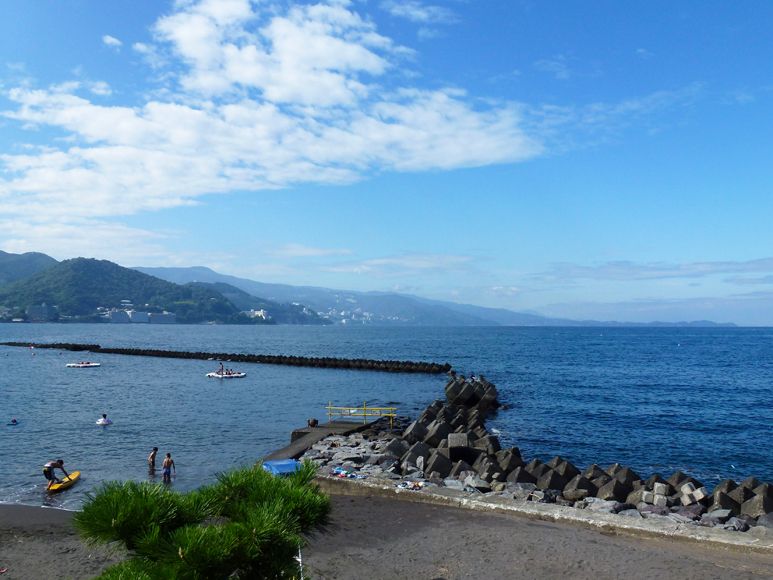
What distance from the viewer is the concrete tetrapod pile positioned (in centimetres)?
1540

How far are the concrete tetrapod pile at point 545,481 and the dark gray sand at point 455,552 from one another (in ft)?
7.26

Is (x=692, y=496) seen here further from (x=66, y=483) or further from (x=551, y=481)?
(x=66, y=483)

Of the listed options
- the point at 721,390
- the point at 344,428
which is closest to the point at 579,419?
the point at 344,428

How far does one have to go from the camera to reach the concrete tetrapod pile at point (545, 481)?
15398mm

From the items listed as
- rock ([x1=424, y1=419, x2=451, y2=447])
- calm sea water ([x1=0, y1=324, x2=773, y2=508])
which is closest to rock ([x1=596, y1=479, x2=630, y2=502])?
calm sea water ([x1=0, y1=324, x2=773, y2=508])

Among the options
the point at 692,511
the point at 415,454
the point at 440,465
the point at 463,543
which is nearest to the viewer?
the point at 463,543

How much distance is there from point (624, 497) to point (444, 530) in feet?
24.8

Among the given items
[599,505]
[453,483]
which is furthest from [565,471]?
[453,483]

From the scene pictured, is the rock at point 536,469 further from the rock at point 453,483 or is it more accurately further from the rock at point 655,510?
the rock at point 655,510

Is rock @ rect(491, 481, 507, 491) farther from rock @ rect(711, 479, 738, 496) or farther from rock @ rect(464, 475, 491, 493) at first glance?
rock @ rect(711, 479, 738, 496)

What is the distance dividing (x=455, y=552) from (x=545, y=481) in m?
7.81

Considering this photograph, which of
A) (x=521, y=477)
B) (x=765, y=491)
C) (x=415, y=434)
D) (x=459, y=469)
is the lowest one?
(x=415, y=434)

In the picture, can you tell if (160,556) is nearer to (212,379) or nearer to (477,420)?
(477,420)

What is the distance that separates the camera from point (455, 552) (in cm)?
1093
